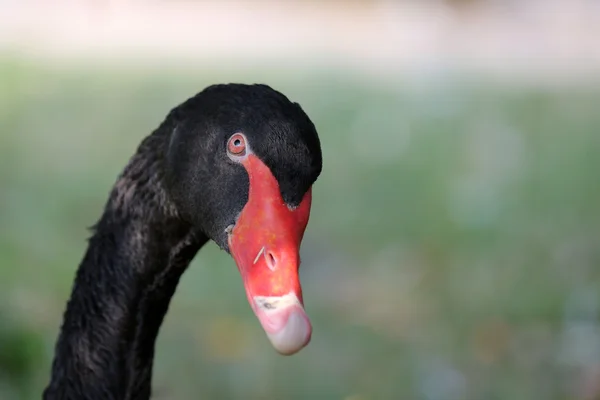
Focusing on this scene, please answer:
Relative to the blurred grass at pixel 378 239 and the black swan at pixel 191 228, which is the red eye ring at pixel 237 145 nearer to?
the black swan at pixel 191 228

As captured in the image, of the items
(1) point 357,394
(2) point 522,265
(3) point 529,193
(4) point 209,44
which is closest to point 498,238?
(2) point 522,265

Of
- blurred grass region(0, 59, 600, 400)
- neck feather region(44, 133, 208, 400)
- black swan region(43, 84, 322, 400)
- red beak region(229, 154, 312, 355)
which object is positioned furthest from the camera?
blurred grass region(0, 59, 600, 400)

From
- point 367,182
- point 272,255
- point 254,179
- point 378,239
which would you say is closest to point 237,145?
point 254,179

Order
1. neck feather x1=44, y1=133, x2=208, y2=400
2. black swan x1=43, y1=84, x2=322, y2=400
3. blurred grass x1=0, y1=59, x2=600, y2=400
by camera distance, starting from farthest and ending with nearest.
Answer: blurred grass x1=0, y1=59, x2=600, y2=400 < neck feather x1=44, y1=133, x2=208, y2=400 < black swan x1=43, y1=84, x2=322, y2=400

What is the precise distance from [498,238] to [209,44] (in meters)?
1.99

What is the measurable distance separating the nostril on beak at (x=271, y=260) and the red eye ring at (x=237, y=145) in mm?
164

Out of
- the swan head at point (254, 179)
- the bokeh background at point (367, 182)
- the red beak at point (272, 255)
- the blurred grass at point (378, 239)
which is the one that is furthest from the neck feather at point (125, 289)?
the bokeh background at point (367, 182)

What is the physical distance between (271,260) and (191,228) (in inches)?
11.6

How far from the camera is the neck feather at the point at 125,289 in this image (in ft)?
4.57

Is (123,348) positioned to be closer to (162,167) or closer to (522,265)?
(162,167)

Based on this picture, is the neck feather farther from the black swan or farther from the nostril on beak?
the nostril on beak

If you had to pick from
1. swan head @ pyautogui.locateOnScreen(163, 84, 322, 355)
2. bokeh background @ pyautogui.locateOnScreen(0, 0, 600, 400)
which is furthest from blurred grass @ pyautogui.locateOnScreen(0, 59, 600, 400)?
swan head @ pyautogui.locateOnScreen(163, 84, 322, 355)

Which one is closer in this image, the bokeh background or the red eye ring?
the red eye ring

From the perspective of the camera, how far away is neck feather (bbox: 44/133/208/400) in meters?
1.39
